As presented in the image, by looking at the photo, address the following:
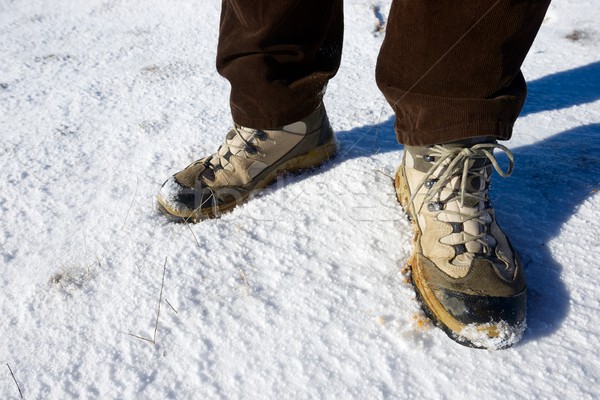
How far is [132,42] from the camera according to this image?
2.31 m

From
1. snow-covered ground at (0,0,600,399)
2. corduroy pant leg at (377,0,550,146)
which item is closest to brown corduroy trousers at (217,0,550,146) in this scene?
corduroy pant leg at (377,0,550,146)

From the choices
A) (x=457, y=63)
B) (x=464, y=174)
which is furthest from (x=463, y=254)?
(x=457, y=63)

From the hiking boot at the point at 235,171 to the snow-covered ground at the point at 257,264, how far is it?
0.05 m

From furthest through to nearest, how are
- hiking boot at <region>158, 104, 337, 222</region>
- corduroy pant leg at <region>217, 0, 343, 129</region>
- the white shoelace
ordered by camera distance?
1. hiking boot at <region>158, 104, 337, 222</region>
2. corduroy pant leg at <region>217, 0, 343, 129</region>
3. the white shoelace

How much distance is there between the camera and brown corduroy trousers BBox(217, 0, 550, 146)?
31.2 inches

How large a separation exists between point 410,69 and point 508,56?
0.58 feet

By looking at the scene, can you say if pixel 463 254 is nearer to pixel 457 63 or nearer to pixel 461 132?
pixel 461 132

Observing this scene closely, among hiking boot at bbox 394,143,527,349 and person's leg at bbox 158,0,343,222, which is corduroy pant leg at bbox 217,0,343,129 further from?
hiking boot at bbox 394,143,527,349

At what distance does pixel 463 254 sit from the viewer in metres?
0.91

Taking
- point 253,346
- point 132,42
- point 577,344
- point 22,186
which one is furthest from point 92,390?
point 132,42

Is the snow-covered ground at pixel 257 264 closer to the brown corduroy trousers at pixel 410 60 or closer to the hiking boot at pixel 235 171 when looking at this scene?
the hiking boot at pixel 235 171

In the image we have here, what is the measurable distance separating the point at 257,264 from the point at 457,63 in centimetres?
61

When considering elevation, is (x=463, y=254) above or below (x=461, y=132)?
below

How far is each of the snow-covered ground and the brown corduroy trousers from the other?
28cm
